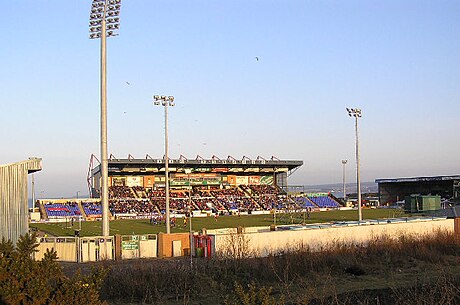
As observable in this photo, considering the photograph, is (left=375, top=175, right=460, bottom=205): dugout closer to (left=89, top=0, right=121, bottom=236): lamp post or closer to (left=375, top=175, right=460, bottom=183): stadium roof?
(left=375, top=175, right=460, bottom=183): stadium roof

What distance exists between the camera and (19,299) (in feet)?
29.0

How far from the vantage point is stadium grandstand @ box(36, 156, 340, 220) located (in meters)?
86.2

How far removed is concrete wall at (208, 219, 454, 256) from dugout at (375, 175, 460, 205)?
2195 inches

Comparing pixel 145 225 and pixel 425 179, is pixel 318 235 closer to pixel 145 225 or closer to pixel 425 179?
pixel 145 225

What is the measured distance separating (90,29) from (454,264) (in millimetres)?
21984

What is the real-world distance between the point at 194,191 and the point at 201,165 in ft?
14.3

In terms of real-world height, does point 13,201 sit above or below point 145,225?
above

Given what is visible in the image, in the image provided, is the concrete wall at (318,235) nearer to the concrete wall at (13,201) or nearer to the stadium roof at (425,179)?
the concrete wall at (13,201)

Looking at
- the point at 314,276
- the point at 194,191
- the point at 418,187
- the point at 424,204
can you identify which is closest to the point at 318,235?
the point at 314,276

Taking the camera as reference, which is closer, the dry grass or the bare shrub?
the dry grass

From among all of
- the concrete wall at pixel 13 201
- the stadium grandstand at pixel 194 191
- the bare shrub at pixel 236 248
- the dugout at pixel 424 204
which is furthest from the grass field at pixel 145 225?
the concrete wall at pixel 13 201

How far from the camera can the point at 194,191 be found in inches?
3890

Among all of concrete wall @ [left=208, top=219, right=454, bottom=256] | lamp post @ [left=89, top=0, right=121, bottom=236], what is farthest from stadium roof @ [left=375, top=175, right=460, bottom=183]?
lamp post @ [left=89, top=0, right=121, bottom=236]

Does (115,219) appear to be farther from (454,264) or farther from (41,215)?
(454,264)
